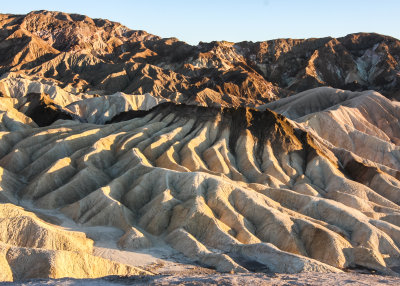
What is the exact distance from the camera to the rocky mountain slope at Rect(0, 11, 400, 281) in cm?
3594

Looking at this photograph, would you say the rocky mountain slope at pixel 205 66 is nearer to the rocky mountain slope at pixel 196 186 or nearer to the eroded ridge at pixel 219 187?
the rocky mountain slope at pixel 196 186

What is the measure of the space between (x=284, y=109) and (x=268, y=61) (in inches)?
3072

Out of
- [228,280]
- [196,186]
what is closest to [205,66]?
[196,186]

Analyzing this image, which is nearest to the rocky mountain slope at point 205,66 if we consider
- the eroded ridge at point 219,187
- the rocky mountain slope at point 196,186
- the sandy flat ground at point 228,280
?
the rocky mountain slope at point 196,186

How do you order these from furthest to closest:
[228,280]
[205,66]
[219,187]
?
[205,66]
[219,187]
[228,280]

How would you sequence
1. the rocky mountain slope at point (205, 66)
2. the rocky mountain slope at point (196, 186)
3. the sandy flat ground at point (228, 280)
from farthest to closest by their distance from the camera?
the rocky mountain slope at point (205, 66) → the rocky mountain slope at point (196, 186) → the sandy flat ground at point (228, 280)

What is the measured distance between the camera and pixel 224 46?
197125 millimetres

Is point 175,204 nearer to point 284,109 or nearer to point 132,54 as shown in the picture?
point 284,109

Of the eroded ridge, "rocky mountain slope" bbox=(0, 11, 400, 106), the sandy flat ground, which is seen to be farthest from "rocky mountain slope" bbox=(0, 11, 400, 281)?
"rocky mountain slope" bbox=(0, 11, 400, 106)

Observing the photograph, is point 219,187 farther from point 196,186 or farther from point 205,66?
point 205,66

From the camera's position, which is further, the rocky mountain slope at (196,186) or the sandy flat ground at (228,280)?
the rocky mountain slope at (196,186)

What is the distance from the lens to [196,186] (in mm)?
48062

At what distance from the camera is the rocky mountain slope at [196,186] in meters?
35.9

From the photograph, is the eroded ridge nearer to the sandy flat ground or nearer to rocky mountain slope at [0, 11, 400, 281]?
rocky mountain slope at [0, 11, 400, 281]
